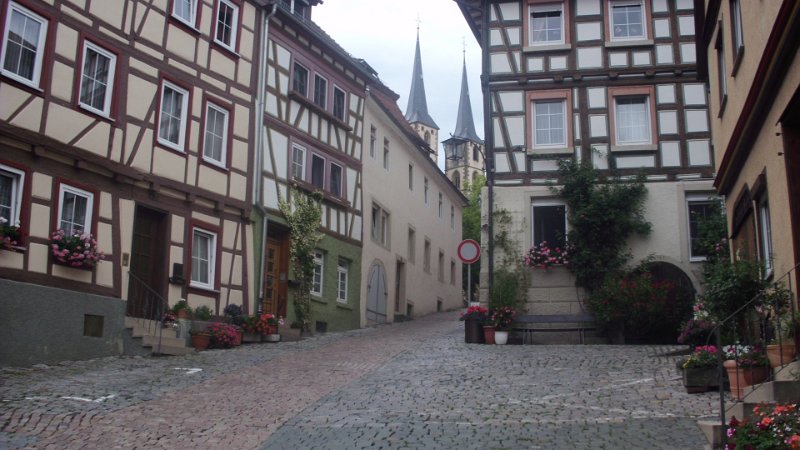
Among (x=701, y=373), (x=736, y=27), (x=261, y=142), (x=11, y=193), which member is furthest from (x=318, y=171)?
(x=701, y=373)

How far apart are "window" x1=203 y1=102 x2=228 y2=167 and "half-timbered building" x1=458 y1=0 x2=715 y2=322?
638 centimetres

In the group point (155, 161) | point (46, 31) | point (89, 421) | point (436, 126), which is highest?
point (436, 126)

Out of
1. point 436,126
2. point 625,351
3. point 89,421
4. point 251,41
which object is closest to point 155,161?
point 251,41

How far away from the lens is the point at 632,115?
23109 mm

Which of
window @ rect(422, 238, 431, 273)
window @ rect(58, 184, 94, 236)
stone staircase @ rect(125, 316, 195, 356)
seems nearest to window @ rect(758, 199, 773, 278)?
stone staircase @ rect(125, 316, 195, 356)

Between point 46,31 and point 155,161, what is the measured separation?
359 cm

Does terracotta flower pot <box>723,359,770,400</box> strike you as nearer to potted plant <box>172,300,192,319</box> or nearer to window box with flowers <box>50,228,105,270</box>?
window box with flowers <box>50,228,105,270</box>

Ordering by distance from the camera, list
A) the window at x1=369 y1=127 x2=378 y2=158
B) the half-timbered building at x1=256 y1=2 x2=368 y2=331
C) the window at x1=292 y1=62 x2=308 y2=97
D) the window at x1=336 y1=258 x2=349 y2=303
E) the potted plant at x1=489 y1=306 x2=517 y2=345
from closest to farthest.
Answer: the potted plant at x1=489 y1=306 x2=517 y2=345
the half-timbered building at x1=256 y1=2 x2=368 y2=331
the window at x1=292 y1=62 x2=308 y2=97
the window at x1=336 y1=258 x2=349 y2=303
the window at x1=369 y1=127 x2=378 y2=158

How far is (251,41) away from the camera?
23516 mm

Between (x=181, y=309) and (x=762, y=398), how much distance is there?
41.3 ft

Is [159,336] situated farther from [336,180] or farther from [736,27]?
[736,27]

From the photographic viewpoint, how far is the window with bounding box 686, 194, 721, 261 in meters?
21.7

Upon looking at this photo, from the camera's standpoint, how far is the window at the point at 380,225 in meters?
30.9

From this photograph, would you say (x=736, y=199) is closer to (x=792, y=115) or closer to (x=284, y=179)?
(x=792, y=115)
